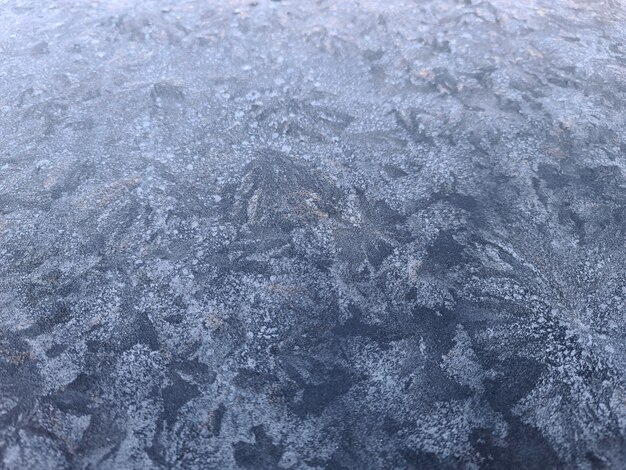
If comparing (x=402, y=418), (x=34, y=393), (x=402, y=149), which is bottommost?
(x=402, y=418)

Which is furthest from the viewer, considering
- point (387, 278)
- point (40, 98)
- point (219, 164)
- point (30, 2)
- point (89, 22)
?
point (30, 2)

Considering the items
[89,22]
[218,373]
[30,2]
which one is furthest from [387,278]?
[30,2]

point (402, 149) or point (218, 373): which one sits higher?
point (402, 149)

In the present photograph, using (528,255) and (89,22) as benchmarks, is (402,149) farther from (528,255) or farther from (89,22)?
(89,22)

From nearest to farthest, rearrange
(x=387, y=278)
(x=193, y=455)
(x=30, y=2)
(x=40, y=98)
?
(x=193, y=455)
(x=387, y=278)
(x=40, y=98)
(x=30, y=2)

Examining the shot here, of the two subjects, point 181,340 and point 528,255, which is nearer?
point 181,340

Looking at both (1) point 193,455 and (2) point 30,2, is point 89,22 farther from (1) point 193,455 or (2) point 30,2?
(1) point 193,455
